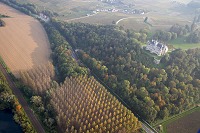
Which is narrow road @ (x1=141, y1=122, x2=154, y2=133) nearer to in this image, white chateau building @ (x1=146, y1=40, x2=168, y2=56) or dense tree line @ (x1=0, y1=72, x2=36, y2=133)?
dense tree line @ (x1=0, y1=72, x2=36, y2=133)

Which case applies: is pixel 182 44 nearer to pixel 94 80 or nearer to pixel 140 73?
pixel 140 73

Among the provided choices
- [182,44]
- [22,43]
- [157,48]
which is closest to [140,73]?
[157,48]

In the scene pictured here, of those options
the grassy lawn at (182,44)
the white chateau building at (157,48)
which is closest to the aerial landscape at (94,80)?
the white chateau building at (157,48)

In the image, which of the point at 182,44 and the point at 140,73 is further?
the point at 182,44

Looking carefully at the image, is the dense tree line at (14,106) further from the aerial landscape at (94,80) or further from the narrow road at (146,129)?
the narrow road at (146,129)

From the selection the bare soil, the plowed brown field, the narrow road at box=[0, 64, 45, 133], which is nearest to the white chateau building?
the bare soil

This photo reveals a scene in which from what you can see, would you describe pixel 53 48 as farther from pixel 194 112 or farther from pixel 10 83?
pixel 194 112

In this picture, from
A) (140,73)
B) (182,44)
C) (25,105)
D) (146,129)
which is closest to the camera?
(146,129)
